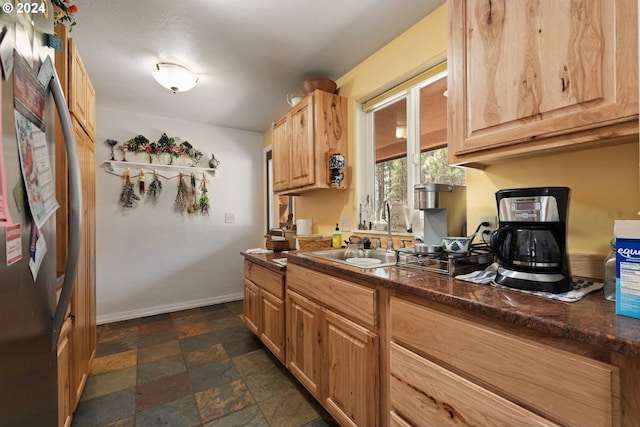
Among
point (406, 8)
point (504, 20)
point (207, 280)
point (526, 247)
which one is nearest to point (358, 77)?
point (406, 8)

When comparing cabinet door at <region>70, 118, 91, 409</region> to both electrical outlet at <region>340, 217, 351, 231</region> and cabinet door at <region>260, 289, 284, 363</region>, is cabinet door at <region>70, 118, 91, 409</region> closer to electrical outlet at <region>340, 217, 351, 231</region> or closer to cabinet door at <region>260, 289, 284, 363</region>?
cabinet door at <region>260, 289, 284, 363</region>

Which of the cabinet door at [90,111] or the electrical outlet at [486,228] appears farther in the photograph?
the cabinet door at [90,111]

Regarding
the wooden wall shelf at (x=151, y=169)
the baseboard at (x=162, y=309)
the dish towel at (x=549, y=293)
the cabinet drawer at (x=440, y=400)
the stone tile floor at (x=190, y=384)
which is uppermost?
the wooden wall shelf at (x=151, y=169)

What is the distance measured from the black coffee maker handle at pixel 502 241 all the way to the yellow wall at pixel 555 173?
0.36m

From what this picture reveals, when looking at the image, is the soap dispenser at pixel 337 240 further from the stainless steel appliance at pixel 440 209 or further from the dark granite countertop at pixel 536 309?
the dark granite countertop at pixel 536 309

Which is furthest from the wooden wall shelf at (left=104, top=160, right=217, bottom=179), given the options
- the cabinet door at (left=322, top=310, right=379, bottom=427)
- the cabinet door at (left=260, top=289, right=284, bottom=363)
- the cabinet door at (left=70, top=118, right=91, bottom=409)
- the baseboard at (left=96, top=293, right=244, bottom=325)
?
the cabinet door at (left=322, top=310, right=379, bottom=427)

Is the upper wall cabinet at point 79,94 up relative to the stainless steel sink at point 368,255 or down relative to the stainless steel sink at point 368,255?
up

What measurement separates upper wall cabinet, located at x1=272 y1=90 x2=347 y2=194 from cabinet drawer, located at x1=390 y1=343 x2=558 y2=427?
1445 millimetres

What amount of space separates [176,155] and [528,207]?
11.5 feet

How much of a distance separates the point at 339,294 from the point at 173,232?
278cm

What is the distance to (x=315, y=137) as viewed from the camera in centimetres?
216

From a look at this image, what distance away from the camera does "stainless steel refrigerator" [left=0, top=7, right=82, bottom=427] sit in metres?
0.50

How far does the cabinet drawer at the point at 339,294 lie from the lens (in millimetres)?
1173

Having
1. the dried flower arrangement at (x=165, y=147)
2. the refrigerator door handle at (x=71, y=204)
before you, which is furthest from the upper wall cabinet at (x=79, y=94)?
the dried flower arrangement at (x=165, y=147)
